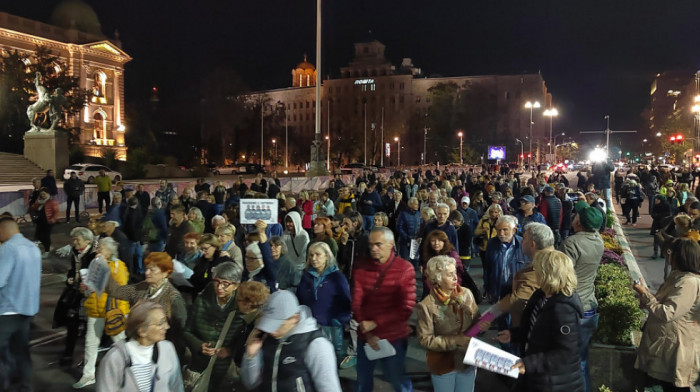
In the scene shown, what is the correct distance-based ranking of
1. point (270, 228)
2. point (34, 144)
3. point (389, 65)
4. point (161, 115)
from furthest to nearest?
point (389, 65) < point (161, 115) < point (34, 144) < point (270, 228)

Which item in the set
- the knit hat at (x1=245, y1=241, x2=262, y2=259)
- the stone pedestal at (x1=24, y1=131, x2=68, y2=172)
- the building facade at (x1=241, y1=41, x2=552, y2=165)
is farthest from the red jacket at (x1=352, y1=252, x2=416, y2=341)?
the building facade at (x1=241, y1=41, x2=552, y2=165)

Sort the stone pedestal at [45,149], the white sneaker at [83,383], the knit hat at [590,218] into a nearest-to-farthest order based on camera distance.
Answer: the knit hat at [590,218] < the white sneaker at [83,383] < the stone pedestal at [45,149]

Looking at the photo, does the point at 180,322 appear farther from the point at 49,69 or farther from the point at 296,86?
the point at 296,86

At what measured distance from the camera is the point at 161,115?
87375 millimetres

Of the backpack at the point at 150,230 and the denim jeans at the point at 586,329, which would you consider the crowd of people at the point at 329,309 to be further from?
the backpack at the point at 150,230

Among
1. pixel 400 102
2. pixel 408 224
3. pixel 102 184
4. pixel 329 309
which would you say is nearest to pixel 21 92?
pixel 102 184

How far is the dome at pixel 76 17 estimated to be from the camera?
77.4 meters

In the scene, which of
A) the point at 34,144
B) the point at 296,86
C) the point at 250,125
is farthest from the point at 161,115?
the point at 296,86

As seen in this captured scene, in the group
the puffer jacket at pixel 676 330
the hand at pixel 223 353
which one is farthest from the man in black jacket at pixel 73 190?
the puffer jacket at pixel 676 330

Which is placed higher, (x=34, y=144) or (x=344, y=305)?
(x=34, y=144)

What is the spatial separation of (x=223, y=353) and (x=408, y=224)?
667 centimetres

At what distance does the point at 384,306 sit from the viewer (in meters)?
4.92

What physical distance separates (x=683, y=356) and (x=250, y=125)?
86.9 m

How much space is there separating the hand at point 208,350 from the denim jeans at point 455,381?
1577 millimetres
